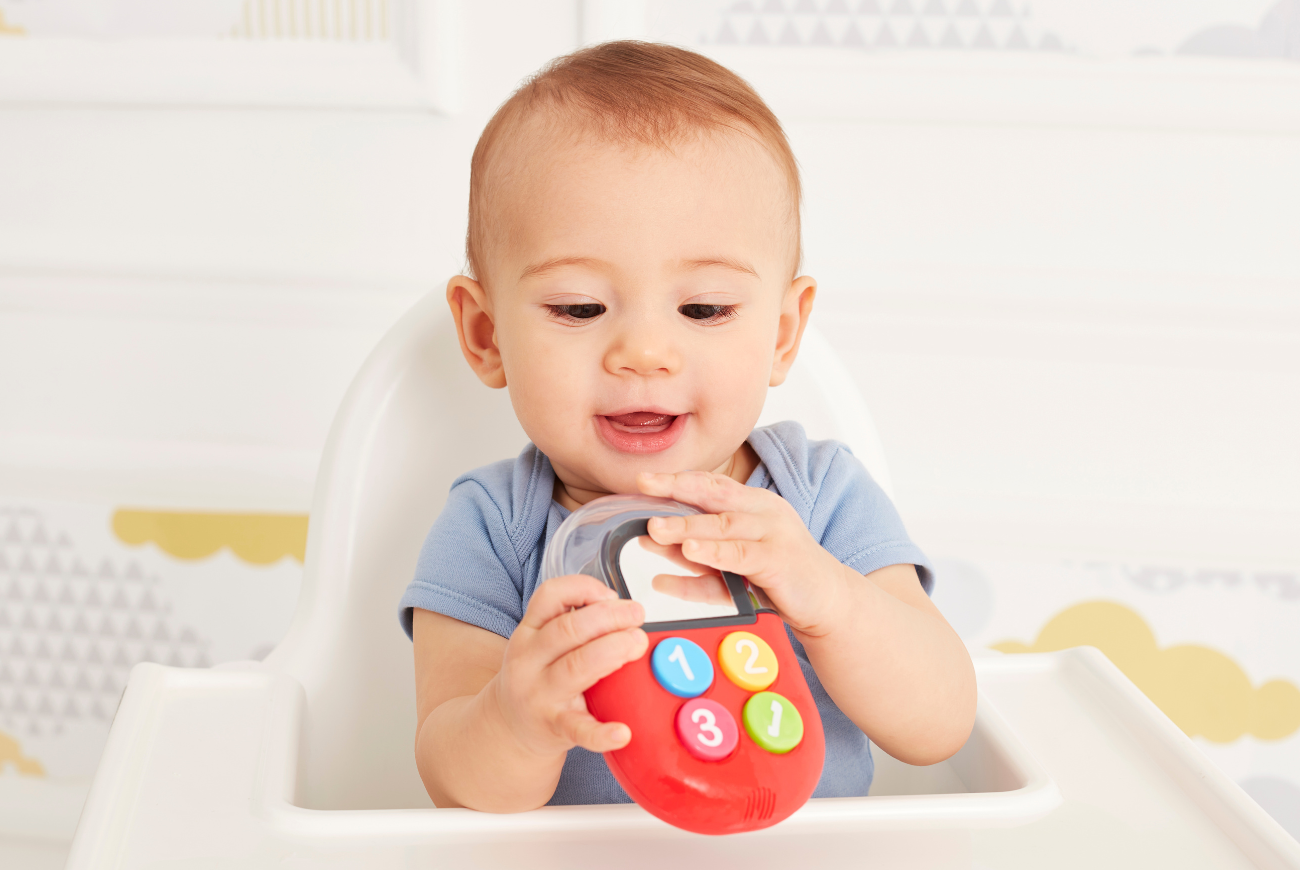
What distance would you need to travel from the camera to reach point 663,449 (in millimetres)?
606

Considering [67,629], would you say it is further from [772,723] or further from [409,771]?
[772,723]

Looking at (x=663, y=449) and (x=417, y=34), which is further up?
(x=417, y=34)

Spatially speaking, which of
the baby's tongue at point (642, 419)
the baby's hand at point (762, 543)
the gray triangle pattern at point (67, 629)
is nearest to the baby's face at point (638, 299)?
the baby's tongue at point (642, 419)

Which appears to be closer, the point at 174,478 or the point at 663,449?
the point at 663,449

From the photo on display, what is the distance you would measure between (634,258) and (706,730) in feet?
0.95

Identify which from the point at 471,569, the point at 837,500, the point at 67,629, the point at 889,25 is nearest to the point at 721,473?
the point at 837,500

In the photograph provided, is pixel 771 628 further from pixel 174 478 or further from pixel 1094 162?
pixel 174 478

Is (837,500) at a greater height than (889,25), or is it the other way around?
(889,25)

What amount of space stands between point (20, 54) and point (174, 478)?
20.5 inches

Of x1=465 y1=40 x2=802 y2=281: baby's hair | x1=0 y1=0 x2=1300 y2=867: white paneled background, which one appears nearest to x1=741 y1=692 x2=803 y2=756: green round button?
x1=465 y1=40 x2=802 y2=281: baby's hair

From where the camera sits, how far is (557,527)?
66cm

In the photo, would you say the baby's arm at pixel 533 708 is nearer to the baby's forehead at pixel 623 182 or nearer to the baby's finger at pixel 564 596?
the baby's finger at pixel 564 596

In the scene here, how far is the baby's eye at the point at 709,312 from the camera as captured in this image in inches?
23.6

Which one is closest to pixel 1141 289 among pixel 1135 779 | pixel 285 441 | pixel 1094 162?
pixel 1094 162
